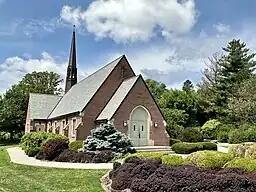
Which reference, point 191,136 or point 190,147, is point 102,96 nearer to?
point 191,136

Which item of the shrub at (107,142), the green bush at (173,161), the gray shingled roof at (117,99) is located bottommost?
the green bush at (173,161)

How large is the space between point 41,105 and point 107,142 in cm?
2540

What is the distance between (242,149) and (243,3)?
24.4 ft

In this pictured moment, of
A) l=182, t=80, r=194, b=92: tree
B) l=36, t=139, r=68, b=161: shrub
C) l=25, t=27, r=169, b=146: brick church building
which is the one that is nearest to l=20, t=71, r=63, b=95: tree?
l=182, t=80, r=194, b=92: tree

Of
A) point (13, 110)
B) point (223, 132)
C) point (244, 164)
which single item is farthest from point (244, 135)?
point (13, 110)

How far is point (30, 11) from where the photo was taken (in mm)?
16391

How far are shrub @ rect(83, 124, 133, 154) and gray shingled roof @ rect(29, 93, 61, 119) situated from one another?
71.5 ft

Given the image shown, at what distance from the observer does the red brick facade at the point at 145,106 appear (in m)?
28.2

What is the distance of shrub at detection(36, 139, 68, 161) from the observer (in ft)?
72.3

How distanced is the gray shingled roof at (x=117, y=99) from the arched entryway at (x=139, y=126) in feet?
5.30

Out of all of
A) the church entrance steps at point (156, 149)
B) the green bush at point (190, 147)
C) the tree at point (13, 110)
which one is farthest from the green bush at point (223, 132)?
the tree at point (13, 110)

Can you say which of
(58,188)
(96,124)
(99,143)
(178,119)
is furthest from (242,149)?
(178,119)

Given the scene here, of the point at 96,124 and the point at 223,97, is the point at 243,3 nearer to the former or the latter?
the point at 96,124

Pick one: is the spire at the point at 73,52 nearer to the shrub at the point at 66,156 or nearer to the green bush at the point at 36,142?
the green bush at the point at 36,142
